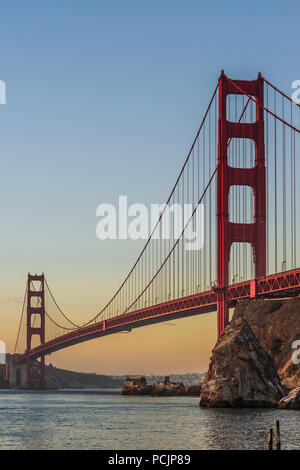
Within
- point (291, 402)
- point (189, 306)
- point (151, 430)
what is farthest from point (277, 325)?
point (151, 430)

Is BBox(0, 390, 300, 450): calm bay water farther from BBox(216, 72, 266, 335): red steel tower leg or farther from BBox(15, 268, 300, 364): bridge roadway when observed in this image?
BBox(216, 72, 266, 335): red steel tower leg

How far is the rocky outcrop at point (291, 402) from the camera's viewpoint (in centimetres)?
6912

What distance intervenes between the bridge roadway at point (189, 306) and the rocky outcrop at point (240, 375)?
293 inches

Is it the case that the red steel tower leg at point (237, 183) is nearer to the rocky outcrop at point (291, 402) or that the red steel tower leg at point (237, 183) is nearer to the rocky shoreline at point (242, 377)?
the rocky shoreline at point (242, 377)

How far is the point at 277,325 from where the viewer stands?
12212 cm

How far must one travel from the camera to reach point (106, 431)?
5566 centimetres

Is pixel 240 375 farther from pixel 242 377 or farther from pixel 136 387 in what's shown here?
pixel 136 387

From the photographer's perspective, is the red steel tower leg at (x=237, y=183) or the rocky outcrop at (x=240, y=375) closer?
the rocky outcrop at (x=240, y=375)

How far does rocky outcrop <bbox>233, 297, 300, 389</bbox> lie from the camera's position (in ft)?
Result: 376

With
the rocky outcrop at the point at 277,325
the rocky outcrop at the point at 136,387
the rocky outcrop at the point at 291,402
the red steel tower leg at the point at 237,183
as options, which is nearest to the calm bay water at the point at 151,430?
the rocky outcrop at the point at 291,402

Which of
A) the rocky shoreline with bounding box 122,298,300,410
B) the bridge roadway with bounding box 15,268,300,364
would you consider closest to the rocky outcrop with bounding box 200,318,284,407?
the rocky shoreline with bounding box 122,298,300,410

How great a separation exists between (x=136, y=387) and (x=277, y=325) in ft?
113
